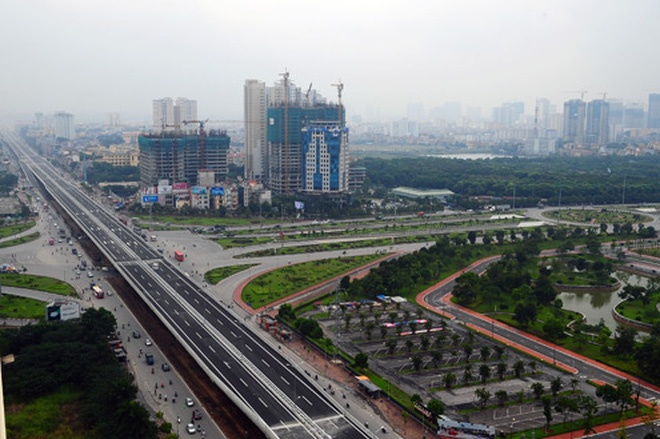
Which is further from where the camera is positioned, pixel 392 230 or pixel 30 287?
pixel 392 230

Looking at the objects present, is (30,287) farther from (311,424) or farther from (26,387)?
(311,424)

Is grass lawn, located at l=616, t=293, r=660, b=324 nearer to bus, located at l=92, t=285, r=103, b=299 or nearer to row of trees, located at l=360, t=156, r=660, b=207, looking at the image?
bus, located at l=92, t=285, r=103, b=299

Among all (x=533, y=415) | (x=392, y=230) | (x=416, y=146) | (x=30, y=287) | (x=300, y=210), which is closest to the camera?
(x=533, y=415)

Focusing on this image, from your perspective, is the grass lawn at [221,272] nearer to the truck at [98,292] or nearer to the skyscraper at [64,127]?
the truck at [98,292]

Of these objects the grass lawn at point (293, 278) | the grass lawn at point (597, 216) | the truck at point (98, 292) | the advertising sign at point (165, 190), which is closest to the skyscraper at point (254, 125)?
the advertising sign at point (165, 190)

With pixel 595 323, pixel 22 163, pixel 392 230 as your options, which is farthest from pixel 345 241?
pixel 22 163
